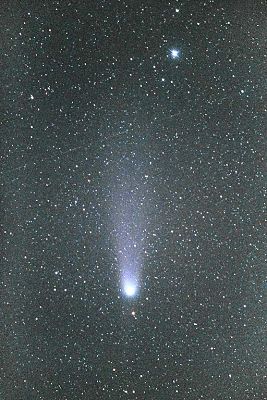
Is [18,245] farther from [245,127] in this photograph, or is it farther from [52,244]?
[245,127]

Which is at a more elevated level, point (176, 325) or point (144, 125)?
point (144, 125)

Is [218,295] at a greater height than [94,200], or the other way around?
[94,200]

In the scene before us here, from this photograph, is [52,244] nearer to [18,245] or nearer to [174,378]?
[18,245]

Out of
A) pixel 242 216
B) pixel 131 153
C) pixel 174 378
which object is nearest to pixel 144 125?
pixel 131 153

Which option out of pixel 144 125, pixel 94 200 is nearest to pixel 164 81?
pixel 144 125

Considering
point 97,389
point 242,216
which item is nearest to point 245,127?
point 242,216

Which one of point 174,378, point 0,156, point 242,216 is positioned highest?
point 0,156

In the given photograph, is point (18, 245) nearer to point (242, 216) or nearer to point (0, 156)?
point (0, 156)
